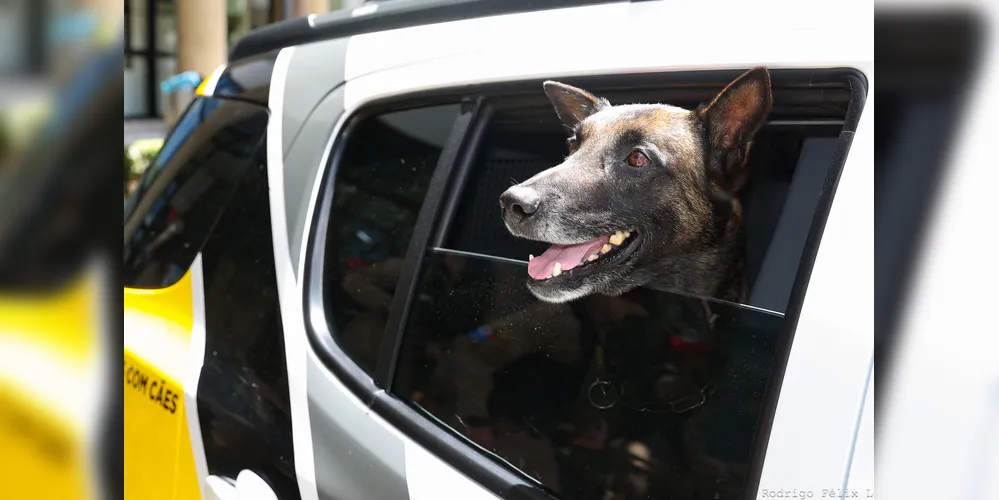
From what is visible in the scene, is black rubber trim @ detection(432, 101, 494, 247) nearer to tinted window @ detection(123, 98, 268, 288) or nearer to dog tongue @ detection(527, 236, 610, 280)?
dog tongue @ detection(527, 236, 610, 280)

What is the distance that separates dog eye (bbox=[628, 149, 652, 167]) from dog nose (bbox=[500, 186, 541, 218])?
162 mm

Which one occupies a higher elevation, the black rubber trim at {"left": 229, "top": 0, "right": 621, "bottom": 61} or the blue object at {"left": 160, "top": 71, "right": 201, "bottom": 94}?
the blue object at {"left": 160, "top": 71, "right": 201, "bottom": 94}

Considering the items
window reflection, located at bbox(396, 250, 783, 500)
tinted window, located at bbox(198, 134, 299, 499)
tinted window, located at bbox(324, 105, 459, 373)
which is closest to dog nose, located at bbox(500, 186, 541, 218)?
window reflection, located at bbox(396, 250, 783, 500)

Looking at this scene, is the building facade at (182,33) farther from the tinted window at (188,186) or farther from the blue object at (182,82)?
the tinted window at (188,186)

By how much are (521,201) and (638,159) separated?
8.2 inches

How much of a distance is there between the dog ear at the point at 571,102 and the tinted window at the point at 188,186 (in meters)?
0.99

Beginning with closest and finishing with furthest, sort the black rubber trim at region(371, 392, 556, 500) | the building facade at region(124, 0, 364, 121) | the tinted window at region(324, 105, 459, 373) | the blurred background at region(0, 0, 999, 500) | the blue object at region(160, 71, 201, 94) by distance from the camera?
1. the blurred background at region(0, 0, 999, 500)
2. the black rubber trim at region(371, 392, 556, 500)
3. the tinted window at region(324, 105, 459, 373)
4. the blue object at region(160, 71, 201, 94)
5. the building facade at region(124, 0, 364, 121)

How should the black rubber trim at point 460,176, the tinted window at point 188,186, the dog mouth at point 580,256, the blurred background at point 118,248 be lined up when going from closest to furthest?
the blurred background at point 118,248 → the dog mouth at point 580,256 → the black rubber trim at point 460,176 → the tinted window at point 188,186

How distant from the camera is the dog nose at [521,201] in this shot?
1.40 metres

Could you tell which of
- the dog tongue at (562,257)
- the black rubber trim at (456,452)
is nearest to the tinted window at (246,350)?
the black rubber trim at (456,452)

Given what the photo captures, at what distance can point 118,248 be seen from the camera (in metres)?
0.56

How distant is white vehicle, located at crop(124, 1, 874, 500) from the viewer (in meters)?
1.14

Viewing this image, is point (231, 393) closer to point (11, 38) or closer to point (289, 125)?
point (289, 125)

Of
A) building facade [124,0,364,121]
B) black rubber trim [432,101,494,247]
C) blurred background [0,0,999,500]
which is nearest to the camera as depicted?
blurred background [0,0,999,500]
